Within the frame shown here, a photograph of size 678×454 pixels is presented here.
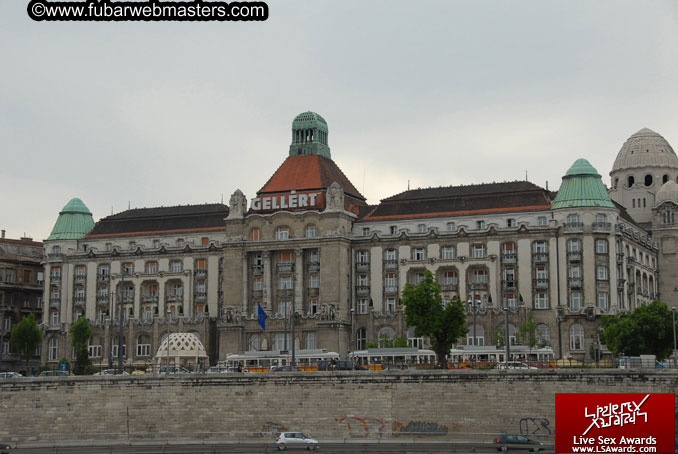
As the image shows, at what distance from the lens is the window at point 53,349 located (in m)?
175

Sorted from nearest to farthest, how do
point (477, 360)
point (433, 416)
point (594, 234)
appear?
point (433, 416) → point (477, 360) → point (594, 234)

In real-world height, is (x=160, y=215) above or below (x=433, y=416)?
above

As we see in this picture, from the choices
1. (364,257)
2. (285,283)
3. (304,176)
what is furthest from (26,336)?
(364,257)

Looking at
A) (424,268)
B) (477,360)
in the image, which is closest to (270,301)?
(424,268)

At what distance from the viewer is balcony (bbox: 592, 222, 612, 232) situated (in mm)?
151375

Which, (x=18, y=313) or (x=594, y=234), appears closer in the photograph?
(x=594, y=234)

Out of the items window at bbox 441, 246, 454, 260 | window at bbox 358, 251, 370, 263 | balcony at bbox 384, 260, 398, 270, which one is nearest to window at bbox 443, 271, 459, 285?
window at bbox 441, 246, 454, 260

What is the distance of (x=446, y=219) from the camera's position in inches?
6299

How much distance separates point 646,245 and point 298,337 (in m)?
52.9

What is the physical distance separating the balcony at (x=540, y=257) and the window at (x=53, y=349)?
2919 inches

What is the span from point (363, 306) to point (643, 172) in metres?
52.4

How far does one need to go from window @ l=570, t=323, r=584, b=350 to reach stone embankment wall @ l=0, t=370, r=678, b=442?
1701 inches

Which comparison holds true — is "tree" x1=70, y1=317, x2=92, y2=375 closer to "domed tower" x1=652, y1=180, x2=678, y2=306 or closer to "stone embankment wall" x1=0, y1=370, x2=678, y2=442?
"stone embankment wall" x1=0, y1=370, x2=678, y2=442

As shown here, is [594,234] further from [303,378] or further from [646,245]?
[303,378]
